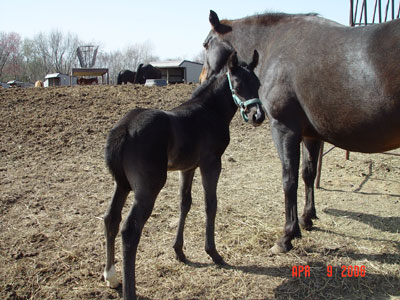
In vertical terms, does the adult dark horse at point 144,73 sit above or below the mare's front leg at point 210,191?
above

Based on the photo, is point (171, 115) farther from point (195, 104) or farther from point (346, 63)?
point (346, 63)

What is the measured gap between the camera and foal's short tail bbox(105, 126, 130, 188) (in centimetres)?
262

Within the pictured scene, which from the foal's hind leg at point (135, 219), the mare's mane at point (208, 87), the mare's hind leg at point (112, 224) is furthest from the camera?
the mare's mane at point (208, 87)

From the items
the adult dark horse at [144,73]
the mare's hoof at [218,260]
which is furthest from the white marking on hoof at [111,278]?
the adult dark horse at [144,73]

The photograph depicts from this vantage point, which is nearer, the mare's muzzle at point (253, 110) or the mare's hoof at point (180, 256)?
the mare's muzzle at point (253, 110)

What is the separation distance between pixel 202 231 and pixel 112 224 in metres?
1.44

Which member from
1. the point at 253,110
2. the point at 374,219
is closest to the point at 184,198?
the point at 253,110

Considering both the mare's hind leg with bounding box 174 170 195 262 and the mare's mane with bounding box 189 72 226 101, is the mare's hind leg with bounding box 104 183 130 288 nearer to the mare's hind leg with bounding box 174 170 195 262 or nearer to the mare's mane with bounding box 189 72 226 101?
the mare's hind leg with bounding box 174 170 195 262

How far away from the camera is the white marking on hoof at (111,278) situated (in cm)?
288

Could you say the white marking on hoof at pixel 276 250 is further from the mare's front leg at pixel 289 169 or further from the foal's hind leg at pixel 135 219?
the foal's hind leg at pixel 135 219

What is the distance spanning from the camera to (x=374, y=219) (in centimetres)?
450

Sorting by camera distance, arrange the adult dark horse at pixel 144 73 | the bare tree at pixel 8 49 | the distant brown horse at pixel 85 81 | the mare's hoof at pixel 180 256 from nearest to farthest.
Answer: the mare's hoof at pixel 180 256
the distant brown horse at pixel 85 81
the adult dark horse at pixel 144 73
the bare tree at pixel 8 49

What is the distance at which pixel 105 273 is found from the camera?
2.92m

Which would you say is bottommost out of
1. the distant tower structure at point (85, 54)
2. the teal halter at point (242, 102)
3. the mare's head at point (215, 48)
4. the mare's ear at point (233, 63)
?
the teal halter at point (242, 102)
